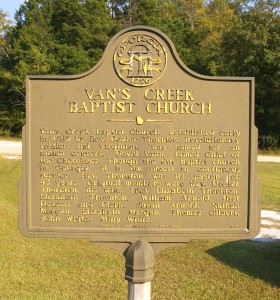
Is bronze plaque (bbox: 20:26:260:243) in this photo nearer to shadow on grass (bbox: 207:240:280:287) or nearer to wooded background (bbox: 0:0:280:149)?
shadow on grass (bbox: 207:240:280:287)

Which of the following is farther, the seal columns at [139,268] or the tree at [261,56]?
the tree at [261,56]

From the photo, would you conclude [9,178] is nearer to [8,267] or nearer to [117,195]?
[8,267]

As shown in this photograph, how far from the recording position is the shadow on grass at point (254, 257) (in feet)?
21.0

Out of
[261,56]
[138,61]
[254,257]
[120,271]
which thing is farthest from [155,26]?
[138,61]

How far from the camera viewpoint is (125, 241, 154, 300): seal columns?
3.86m

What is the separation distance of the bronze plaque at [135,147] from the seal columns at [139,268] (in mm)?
111

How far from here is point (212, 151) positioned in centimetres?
396

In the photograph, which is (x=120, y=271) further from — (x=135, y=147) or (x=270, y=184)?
(x=270, y=184)

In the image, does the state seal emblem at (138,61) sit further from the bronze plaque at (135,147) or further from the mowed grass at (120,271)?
the mowed grass at (120,271)

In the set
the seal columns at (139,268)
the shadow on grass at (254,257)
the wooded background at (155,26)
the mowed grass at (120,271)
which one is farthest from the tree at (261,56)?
the seal columns at (139,268)

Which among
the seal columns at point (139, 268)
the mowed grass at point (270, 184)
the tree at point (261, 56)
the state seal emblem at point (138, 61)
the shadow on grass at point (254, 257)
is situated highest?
the tree at point (261, 56)

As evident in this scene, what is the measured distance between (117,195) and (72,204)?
15.5 inches

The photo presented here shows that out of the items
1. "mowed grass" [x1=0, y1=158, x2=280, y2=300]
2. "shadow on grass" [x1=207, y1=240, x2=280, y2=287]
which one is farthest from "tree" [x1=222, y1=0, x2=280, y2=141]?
"mowed grass" [x1=0, y1=158, x2=280, y2=300]

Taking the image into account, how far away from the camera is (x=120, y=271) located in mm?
6414
